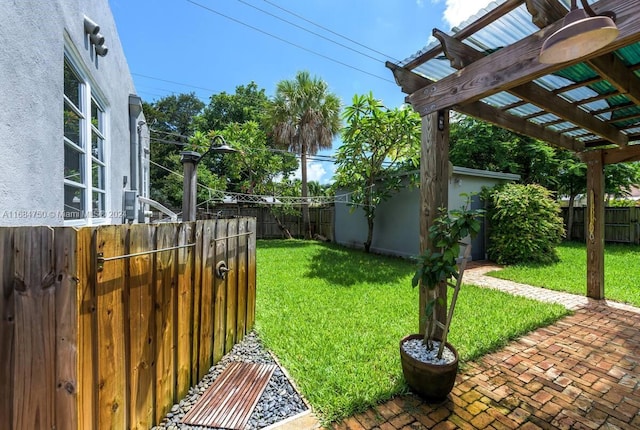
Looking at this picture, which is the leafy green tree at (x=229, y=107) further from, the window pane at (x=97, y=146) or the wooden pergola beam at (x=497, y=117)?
the wooden pergola beam at (x=497, y=117)

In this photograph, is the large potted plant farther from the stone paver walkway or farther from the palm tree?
the palm tree

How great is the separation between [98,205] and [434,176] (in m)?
3.77

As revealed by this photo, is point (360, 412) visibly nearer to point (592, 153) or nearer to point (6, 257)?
point (6, 257)

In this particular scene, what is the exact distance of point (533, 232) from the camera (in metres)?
7.13

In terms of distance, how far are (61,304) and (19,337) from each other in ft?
0.58

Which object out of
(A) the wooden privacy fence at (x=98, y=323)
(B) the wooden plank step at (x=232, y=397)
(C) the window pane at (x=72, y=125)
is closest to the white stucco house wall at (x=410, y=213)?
(B) the wooden plank step at (x=232, y=397)

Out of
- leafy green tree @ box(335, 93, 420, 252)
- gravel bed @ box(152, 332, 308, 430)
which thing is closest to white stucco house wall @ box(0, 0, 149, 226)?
gravel bed @ box(152, 332, 308, 430)

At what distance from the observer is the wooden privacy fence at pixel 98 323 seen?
119 cm

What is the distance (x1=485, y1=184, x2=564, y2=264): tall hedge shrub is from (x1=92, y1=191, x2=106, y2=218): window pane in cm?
830

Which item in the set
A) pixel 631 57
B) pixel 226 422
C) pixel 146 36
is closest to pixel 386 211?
pixel 631 57

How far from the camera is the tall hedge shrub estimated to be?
7141 millimetres

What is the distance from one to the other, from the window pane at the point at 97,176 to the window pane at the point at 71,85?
84cm

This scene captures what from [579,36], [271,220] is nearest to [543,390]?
[579,36]

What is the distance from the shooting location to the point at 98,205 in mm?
3484
